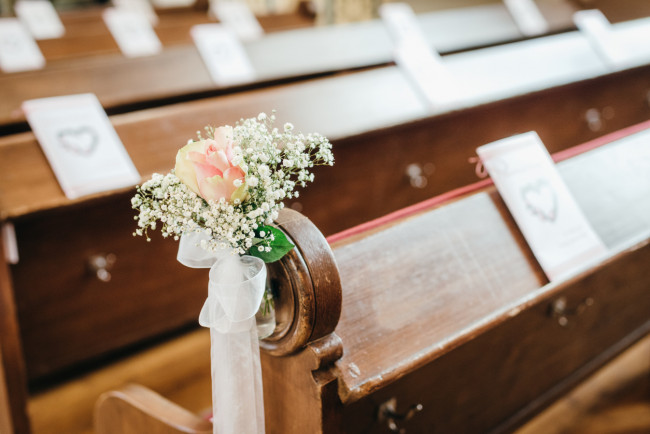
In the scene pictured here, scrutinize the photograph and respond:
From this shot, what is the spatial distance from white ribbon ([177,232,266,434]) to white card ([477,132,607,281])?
26.8 inches

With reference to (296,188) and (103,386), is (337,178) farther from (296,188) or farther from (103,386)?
(103,386)

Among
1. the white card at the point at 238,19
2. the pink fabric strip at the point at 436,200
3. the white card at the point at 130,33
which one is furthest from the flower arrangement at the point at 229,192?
the white card at the point at 238,19

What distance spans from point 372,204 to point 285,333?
60.0 inches

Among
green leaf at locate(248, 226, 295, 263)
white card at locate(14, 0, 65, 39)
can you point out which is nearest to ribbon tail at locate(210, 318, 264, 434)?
green leaf at locate(248, 226, 295, 263)

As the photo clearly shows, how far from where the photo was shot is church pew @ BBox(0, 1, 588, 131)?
6.42 feet

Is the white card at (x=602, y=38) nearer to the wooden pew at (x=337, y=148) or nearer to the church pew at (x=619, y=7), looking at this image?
the wooden pew at (x=337, y=148)

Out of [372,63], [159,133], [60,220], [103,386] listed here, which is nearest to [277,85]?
[372,63]

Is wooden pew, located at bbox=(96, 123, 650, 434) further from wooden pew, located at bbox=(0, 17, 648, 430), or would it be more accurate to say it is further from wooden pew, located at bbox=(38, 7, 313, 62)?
wooden pew, located at bbox=(38, 7, 313, 62)

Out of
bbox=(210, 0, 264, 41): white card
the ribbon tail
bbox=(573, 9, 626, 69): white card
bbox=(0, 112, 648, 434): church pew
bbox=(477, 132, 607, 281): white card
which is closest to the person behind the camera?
the ribbon tail

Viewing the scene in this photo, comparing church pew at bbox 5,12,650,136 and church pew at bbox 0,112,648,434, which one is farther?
church pew at bbox 5,12,650,136

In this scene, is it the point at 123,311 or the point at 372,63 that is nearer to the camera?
the point at 123,311

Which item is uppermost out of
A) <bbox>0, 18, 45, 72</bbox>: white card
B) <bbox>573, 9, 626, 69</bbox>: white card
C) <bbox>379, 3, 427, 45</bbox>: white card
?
<bbox>0, 18, 45, 72</bbox>: white card

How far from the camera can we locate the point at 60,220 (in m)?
1.66

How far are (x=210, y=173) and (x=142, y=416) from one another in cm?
70
